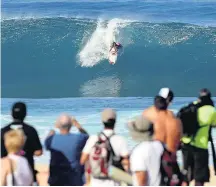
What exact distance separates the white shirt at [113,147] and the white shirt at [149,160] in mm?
381

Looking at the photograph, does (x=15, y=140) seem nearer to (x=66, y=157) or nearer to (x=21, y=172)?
(x=21, y=172)

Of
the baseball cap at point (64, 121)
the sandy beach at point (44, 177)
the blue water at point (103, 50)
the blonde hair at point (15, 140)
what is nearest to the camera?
the blonde hair at point (15, 140)

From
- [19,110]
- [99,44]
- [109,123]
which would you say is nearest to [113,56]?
[99,44]

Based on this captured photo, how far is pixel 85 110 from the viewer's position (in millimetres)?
16828

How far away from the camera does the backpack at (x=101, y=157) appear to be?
6953mm

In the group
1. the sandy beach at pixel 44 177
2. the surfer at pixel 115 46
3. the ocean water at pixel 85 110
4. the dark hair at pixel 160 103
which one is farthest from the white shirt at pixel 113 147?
the surfer at pixel 115 46

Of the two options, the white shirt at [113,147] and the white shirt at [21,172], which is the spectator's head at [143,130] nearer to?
the white shirt at [113,147]

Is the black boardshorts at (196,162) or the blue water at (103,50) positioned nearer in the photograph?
the black boardshorts at (196,162)

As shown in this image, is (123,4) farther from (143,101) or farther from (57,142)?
(57,142)

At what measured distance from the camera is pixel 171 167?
6.68 m

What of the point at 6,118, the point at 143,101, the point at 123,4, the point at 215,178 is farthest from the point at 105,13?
the point at 215,178

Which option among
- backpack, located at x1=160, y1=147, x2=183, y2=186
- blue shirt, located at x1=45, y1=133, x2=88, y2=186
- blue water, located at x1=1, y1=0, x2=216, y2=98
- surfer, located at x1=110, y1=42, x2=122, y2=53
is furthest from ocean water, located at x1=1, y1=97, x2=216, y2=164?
backpack, located at x1=160, y1=147, x2=183, y2=186

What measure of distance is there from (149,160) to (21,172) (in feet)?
3.23

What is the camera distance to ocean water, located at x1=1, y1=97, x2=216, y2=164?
14279mm
